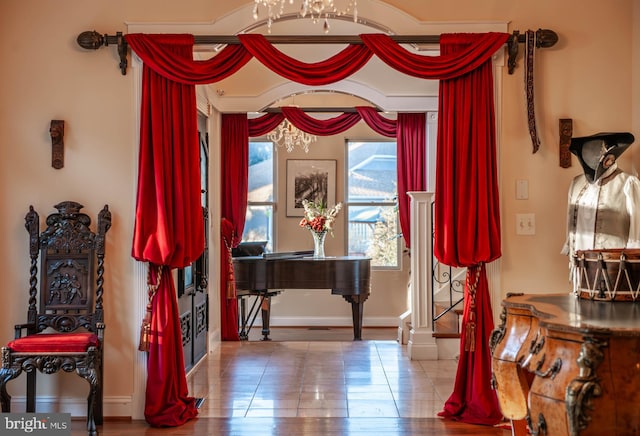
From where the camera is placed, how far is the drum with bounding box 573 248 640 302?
276 cm

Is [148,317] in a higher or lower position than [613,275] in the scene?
lower

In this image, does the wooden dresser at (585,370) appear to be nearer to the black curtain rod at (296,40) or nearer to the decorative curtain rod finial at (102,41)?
the black curtain rod at (296,40)

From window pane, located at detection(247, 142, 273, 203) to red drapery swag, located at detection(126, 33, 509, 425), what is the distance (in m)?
5.39

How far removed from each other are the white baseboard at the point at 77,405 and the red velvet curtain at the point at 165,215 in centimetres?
21

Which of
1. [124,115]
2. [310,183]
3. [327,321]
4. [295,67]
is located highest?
[295,67]

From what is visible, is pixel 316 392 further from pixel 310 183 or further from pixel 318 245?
pixel 310 183

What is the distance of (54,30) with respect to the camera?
457cm

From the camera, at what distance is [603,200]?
3967 mm

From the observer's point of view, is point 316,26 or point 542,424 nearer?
point 542,424

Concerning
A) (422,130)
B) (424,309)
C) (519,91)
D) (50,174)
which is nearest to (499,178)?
Answer: (519,91)

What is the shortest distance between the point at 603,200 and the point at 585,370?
2082 mm

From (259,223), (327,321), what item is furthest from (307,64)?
(327,321)

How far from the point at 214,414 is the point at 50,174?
6.55 feet

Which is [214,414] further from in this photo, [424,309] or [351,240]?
[351,240]
